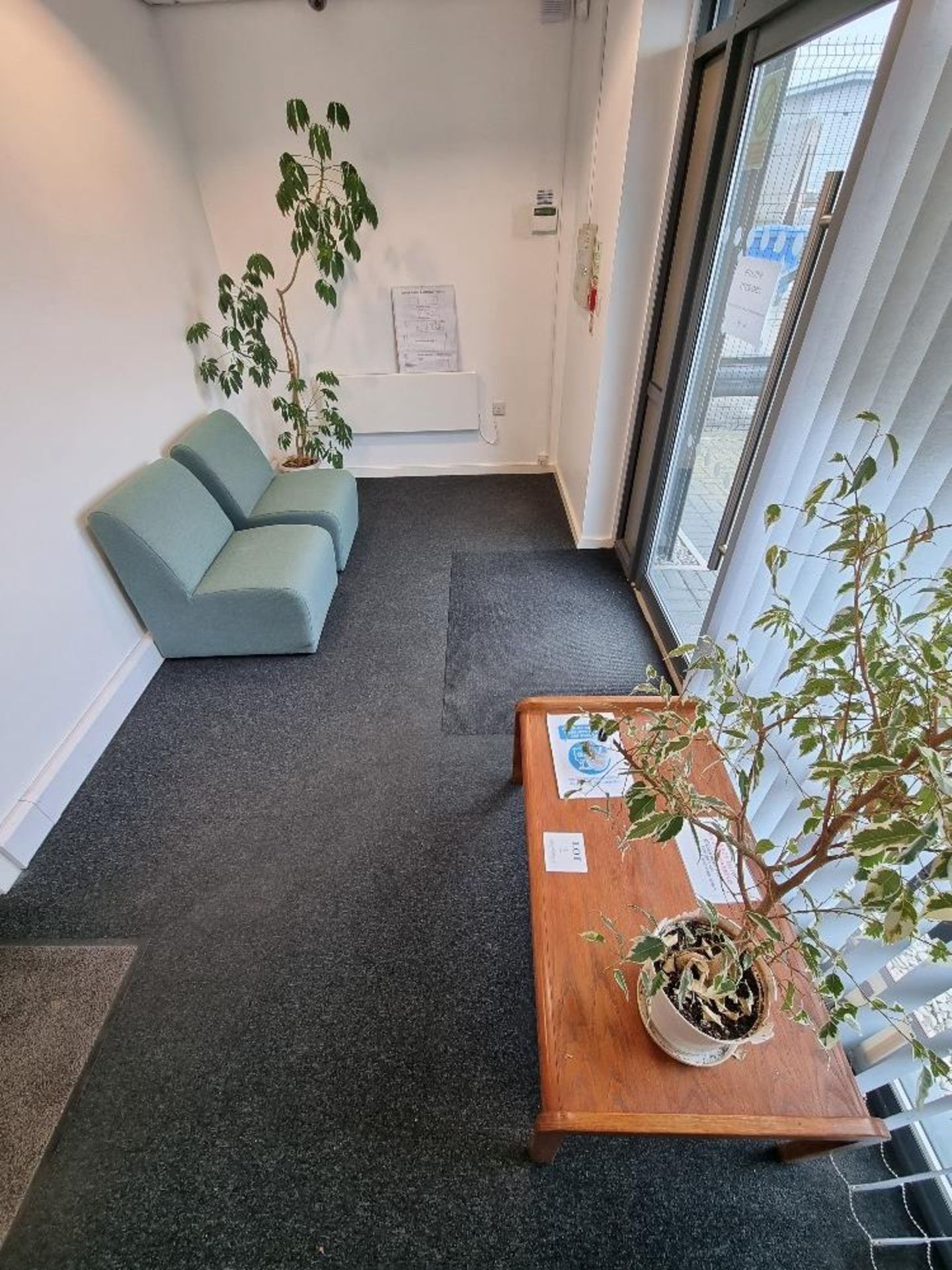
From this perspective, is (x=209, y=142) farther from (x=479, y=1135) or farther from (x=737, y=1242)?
(x=737, y=1242)

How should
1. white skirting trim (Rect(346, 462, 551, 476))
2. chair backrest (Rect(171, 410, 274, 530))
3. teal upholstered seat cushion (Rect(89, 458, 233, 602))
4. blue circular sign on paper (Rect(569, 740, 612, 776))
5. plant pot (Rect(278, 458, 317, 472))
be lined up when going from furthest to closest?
white skirting trim (Rect(346, 462, 551, 476))
plant pot (Rect(278, 458, 317, 472))
chair backrest (Rect(171, 410, 274, 530))
teal upholstered seat cushion (Rect(89, 458, 233, 602))
blue circular sign on paper (Rect(569, 740, 612, 776))

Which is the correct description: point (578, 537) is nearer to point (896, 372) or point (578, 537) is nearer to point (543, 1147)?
point (896, 372)

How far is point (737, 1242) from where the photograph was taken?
3.36ft

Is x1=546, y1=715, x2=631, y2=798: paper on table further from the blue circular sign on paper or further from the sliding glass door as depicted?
the sliding glass door

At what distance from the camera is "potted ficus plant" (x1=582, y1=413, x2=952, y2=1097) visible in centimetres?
57

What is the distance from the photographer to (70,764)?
189 centimetres

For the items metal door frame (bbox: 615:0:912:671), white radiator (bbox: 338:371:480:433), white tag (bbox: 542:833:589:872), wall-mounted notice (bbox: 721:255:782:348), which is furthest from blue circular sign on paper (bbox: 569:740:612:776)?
white radiator (bbox: 338:371:480:433)

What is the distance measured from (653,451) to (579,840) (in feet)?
6.23

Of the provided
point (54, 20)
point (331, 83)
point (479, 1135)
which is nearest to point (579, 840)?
point (479, 1135)

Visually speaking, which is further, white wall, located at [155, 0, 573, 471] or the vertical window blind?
white wall, located at [155, 0, 573, 471]

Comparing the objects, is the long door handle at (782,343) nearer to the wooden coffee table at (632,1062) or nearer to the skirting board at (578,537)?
the wooden coffee table at (632,1062)

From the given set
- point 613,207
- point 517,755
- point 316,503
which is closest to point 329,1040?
point 517,755

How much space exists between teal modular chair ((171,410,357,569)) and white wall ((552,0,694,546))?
4.42 feet

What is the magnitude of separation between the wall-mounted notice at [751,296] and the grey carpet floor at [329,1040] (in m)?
1.58
